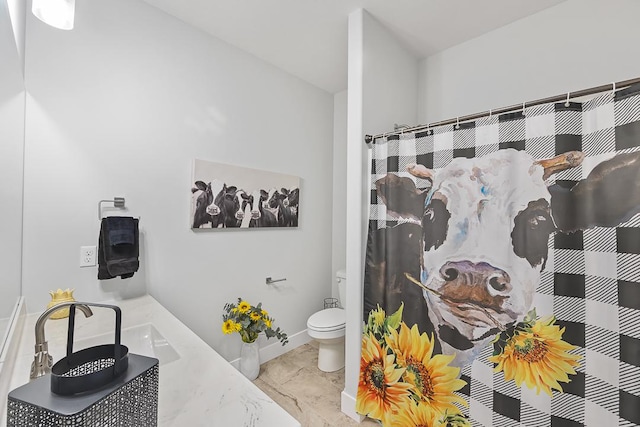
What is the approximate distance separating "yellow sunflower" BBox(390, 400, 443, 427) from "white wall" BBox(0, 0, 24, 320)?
1.80 metres

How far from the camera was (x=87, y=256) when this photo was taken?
1575 mm

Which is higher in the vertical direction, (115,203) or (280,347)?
(115,203)

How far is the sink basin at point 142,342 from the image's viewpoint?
3.83 feet

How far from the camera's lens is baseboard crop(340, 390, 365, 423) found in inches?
72.3

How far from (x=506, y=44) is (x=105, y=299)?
3004 millimetres

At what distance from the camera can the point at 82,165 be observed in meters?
1.57

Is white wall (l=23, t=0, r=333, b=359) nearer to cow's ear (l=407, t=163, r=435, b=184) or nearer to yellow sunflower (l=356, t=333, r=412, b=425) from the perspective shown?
yellow sunflower (l=356, t=333, r=412, b=425)

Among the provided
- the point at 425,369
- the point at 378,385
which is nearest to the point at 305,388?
the point at 378,385

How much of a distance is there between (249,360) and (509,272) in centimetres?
188

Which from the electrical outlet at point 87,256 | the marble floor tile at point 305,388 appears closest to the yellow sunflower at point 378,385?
the marble floor tile at point 305,388

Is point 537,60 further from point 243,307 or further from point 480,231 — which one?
point 243,307

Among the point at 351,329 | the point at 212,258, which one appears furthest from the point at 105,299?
the point at 351,329

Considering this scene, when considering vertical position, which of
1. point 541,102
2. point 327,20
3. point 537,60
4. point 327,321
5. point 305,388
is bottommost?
point 305,388

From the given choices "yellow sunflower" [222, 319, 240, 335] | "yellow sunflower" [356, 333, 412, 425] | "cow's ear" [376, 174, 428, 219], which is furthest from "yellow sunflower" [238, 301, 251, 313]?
"cow's ear" [376, 174, 428, 219]
